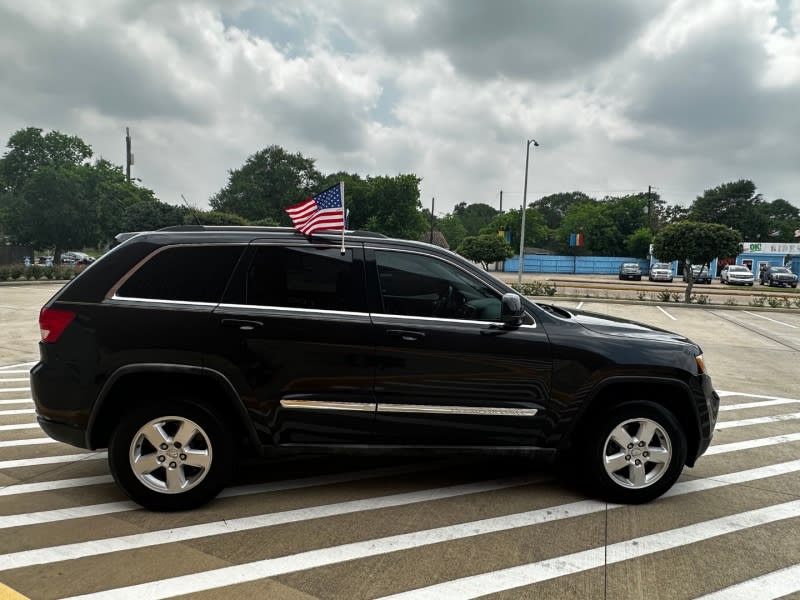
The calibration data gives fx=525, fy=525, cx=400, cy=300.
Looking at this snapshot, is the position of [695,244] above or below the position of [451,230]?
below

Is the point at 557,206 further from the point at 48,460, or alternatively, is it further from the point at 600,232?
the point at 48,460

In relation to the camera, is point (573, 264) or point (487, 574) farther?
point (573, 264)

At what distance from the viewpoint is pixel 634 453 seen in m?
3.66

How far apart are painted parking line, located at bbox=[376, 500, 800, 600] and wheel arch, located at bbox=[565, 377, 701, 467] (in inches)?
19.6

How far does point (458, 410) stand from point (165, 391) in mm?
1923

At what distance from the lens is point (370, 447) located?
11.5 feet

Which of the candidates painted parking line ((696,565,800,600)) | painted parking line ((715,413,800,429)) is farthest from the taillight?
painted parking line ((715,413,800,429))

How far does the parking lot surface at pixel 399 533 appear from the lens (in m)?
2.73

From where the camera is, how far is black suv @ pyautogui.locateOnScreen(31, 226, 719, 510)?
3.33 m

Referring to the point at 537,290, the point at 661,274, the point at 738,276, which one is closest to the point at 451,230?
the point at 661,274

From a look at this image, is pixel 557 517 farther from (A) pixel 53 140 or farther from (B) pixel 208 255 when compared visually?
(A) pixel 53 140

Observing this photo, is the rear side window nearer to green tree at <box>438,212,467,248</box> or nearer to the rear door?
the rear door

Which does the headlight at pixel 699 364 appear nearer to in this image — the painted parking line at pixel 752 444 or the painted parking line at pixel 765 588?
the painted parking line at pixel 765 588

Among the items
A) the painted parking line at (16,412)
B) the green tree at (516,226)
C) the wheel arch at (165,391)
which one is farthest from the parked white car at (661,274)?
the wheel arch at (165,391)
